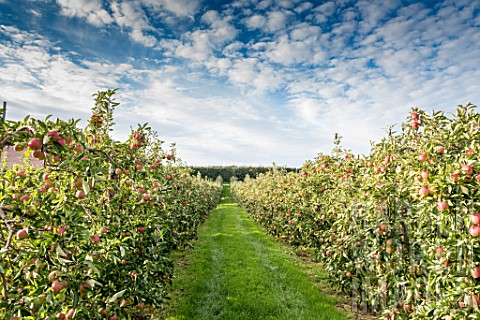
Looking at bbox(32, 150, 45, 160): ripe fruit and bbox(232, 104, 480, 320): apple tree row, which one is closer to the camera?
bbox(32, 150, 45, 160): ripe fruit

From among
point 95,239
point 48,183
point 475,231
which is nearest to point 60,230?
point 95,239

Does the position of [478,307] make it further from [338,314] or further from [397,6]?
[397,6]

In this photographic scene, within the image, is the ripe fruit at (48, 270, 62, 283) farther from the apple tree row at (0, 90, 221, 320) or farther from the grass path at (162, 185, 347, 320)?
the grass path at (162, 185, 347, 320)

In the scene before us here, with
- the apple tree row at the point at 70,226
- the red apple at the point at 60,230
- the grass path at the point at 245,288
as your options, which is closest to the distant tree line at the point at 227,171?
the grass path at the point at 245,288

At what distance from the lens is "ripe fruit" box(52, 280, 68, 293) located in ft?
6.10

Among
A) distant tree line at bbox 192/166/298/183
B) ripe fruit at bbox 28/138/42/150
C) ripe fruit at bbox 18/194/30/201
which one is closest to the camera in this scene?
ripe fruit at bbox 28/138/42/150

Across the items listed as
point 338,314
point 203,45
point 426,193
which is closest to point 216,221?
point 203,45

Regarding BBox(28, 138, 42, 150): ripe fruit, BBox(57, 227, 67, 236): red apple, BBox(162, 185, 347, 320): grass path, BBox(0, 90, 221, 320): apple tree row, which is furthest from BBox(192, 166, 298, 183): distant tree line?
BBox(28, 138, 42, 150): ripe fruit

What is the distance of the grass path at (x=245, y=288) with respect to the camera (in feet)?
16.1

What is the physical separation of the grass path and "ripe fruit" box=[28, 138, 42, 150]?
13.1 feet

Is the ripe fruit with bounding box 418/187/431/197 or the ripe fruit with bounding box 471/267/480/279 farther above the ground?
the ripe fruit with bounding box 418/187/431/197

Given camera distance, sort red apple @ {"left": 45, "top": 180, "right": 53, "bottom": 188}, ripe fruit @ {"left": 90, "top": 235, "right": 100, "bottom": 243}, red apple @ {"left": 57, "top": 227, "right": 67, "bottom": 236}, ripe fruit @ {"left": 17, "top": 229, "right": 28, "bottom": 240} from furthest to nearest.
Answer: ripe fruit @ {"left": 90, "top": 235, "right": 100, "bottom": 243}
red apple @ {"left": 45, "top": 180, "right": 53, "bottom": 188}
red apple @ {"left": 57, "top": 227, "right": 67, "bottom": 236}
ripe fruit @ {"left": 17, "top": 229, "right": 28, "bottom": 240}

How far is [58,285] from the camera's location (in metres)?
1.87

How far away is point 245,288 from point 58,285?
15.2ft
